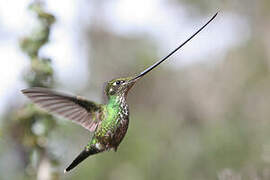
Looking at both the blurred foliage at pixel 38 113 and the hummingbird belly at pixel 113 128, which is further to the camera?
the blurred foliage at pixel 38 113

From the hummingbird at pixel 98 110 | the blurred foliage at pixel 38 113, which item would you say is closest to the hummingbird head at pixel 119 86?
the hummingbird at pixel 98 110

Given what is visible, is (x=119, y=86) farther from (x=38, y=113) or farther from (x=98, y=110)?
(x=38, y=113)

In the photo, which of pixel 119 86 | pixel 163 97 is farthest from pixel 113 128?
pixel 163 97

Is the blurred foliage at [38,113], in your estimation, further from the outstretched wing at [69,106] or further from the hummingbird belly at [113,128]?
the hummingbird belly at [113,128]

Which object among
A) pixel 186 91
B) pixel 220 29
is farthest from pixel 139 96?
pixel 220 29

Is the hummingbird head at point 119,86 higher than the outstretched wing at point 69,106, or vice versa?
the hummingbird head at point 119,86

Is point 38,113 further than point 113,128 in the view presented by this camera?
Yes

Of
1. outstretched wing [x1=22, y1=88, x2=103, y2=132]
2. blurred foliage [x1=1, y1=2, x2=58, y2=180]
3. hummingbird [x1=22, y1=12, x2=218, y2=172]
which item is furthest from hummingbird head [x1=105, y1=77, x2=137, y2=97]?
blurred foliage [x1=1, y1=2, x2=58, y2=180]

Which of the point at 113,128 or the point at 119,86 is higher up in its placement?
the point at 119,86
